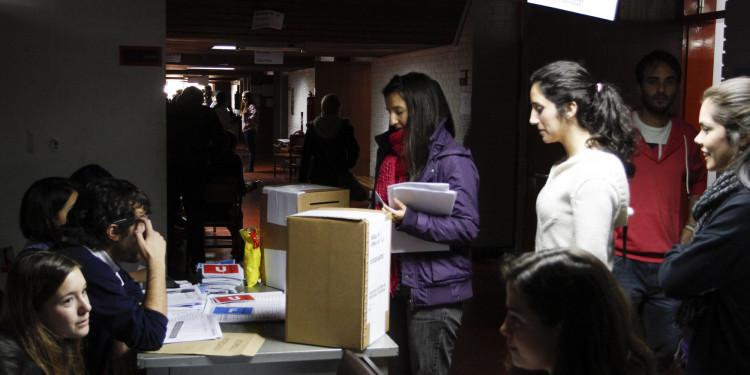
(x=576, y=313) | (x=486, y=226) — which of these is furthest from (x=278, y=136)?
(x=576, y=313)

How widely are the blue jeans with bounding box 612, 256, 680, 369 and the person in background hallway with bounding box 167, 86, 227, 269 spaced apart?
13.9ft

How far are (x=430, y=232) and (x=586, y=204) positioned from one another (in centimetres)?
69

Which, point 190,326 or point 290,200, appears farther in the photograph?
point 290,200

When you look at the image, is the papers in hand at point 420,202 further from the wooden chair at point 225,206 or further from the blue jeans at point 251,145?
the blue jeans at point 251,145

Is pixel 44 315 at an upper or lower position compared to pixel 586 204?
lower

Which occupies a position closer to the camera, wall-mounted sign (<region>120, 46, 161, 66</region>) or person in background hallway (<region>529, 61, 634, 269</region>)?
person in background hallway (<region>529, 61, 634, 269</region>)

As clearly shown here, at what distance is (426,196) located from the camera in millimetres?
2701

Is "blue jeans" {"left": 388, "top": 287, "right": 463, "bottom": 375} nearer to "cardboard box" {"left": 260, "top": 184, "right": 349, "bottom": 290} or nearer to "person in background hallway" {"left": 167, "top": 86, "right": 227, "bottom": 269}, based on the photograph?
"cardboard box" {"left": 260, "top": 184, "right": 349, "bottom": 290}

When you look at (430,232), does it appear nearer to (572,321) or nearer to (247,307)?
(247,307)

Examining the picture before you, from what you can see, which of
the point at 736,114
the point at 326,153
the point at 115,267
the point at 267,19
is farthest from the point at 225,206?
the point at 736,114

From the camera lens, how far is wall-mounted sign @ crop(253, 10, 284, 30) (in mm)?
7250

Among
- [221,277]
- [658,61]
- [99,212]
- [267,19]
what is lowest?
[221,277]

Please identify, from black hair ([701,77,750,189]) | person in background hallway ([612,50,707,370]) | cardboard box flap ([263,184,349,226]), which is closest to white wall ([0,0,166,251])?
cardboard box flap ([263,184,349,226])

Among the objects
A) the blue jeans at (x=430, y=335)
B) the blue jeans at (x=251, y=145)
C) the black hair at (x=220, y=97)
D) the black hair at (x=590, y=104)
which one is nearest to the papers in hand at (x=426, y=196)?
the blue jeans at (x=430, y=335)
